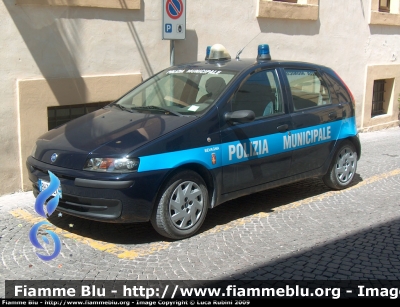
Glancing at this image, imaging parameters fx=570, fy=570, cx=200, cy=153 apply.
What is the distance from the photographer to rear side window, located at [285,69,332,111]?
671 cm

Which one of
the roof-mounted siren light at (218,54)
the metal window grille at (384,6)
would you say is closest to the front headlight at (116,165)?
the roof-mounted siren light at (218,54)

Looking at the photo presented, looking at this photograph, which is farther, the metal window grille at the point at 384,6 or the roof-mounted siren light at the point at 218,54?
the metal window grille at the point at 384,6

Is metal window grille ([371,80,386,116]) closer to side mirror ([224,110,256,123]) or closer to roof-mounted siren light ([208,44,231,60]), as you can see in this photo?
roof-mounted siren light ([208,44,231,60])

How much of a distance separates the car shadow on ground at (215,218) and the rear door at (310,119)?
0.56 m

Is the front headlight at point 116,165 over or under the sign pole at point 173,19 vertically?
under

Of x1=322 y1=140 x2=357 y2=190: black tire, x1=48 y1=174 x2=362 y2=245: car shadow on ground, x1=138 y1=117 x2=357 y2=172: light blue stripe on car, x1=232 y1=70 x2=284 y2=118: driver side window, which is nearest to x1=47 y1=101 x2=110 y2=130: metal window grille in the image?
x1=48 y1=174 x2=362 y2=245: car shadow on ground

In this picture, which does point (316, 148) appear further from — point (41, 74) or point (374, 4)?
point (374, 4)

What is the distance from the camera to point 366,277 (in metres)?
4.72

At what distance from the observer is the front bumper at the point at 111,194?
16.6 feet

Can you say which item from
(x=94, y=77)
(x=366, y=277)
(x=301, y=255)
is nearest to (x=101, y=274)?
(x=301, y=255)

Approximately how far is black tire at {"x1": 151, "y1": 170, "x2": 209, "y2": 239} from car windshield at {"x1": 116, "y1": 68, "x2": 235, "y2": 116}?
0.73 metres

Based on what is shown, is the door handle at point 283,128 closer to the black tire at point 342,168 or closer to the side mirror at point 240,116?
the side mirror at point 240,116

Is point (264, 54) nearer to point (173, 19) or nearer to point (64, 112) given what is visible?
point (173, 19)

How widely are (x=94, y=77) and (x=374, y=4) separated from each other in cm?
747
